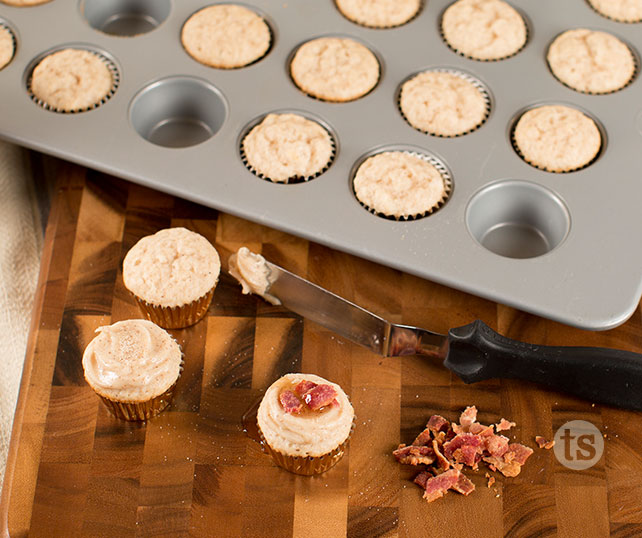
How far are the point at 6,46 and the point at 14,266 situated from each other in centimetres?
87

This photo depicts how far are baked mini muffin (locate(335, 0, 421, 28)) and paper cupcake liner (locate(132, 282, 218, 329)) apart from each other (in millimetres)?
1342

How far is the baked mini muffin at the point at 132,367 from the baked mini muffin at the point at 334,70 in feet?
3.81

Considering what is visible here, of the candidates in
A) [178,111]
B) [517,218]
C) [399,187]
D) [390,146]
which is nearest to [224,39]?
[178,111]

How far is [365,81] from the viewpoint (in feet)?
10.5

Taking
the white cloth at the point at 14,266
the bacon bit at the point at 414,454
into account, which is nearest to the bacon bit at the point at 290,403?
the bacon bit at the point at 414,454

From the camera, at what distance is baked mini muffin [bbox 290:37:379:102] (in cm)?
320

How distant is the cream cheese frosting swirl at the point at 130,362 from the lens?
8.38 ft

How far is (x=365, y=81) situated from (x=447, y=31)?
436mm

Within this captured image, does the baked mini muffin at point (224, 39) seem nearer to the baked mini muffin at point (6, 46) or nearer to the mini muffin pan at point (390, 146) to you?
the mini muffin pan at point (390, 146)

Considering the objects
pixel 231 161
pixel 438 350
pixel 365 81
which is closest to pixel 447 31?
pixel 365 81

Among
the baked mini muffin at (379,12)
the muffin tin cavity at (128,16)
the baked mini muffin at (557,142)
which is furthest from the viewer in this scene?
the muffin tin cavity at (128,16)

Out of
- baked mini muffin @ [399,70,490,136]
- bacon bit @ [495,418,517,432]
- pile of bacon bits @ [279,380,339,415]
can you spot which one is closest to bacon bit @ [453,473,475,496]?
bacon bit @ [495,418,517,432]

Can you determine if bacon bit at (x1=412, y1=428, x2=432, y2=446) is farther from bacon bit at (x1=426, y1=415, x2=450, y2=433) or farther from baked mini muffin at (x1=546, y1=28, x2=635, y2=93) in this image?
baked mini muffin at (x1=546, y1=28, x2=635, y2=93)

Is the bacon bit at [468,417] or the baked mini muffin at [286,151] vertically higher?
the baked mini muffin at [286,151]
